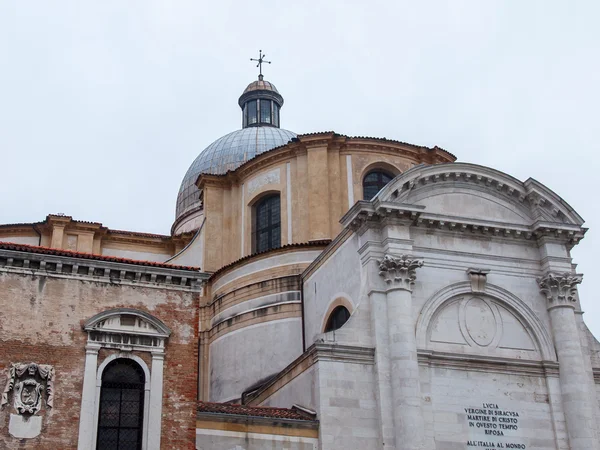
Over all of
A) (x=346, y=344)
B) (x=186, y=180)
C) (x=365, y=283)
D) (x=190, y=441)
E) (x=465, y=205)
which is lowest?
(x=190, y=441)

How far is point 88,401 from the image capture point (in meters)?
17.7

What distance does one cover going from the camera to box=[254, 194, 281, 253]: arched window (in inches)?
1150

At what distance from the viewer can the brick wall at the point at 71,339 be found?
17.5 meters

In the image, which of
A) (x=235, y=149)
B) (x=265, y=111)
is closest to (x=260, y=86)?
(x=265, y=111)

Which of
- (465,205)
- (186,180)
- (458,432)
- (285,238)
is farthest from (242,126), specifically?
(458,432)

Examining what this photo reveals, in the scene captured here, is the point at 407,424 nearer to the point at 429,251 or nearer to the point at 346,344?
the point at 346,344

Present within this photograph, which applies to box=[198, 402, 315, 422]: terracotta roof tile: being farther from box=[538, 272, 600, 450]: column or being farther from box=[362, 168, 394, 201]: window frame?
box=[362, 168, 394, 201]: window frame

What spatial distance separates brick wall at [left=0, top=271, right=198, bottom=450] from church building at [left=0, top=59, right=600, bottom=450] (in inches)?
1.3

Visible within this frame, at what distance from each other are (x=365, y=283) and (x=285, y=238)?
671cm

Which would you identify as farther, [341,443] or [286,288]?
[286,288]

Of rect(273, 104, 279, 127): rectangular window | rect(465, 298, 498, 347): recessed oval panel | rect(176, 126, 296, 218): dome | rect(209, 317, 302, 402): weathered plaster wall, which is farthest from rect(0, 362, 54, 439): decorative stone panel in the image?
rect(273, 104, 279, 127): rectangular window

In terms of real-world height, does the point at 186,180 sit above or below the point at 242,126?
below

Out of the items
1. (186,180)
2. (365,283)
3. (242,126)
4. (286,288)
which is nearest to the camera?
(365,283)

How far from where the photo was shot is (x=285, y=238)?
92.8 feet
